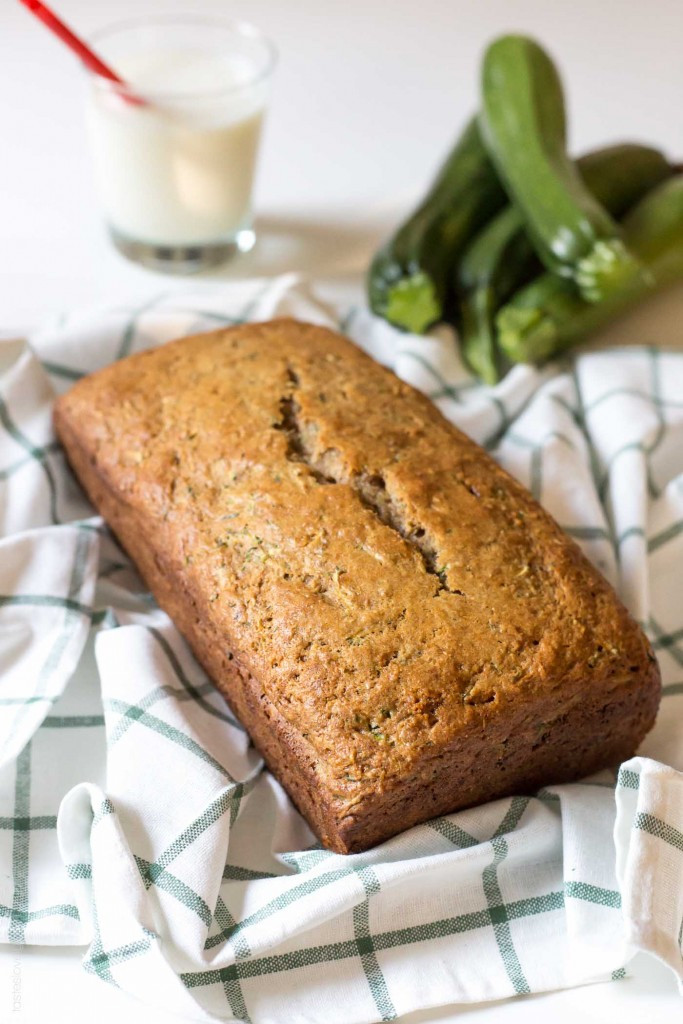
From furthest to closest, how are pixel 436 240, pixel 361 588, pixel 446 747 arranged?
pixel 436 240
pixel 361 588
pixel 446 747

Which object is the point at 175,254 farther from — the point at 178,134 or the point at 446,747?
the point at 446,747

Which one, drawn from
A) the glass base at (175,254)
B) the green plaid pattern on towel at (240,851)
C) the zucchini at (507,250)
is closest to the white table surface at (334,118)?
the glass base at (175,254)

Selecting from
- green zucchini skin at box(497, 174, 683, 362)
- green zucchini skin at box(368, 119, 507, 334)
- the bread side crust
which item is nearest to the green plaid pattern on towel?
the bread side crust

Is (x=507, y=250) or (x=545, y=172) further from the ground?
(x=545, y=172)

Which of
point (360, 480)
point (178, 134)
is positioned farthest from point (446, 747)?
point (178, 134)

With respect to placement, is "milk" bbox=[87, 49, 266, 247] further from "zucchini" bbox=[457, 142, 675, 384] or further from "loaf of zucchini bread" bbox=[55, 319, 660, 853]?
"loaf of zucchini bread" bbox=[55, 319, 660, 853]

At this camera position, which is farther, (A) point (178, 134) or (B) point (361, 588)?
(A) point (178, 134)

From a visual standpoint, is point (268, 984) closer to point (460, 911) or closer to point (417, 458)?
point (460, 911)
